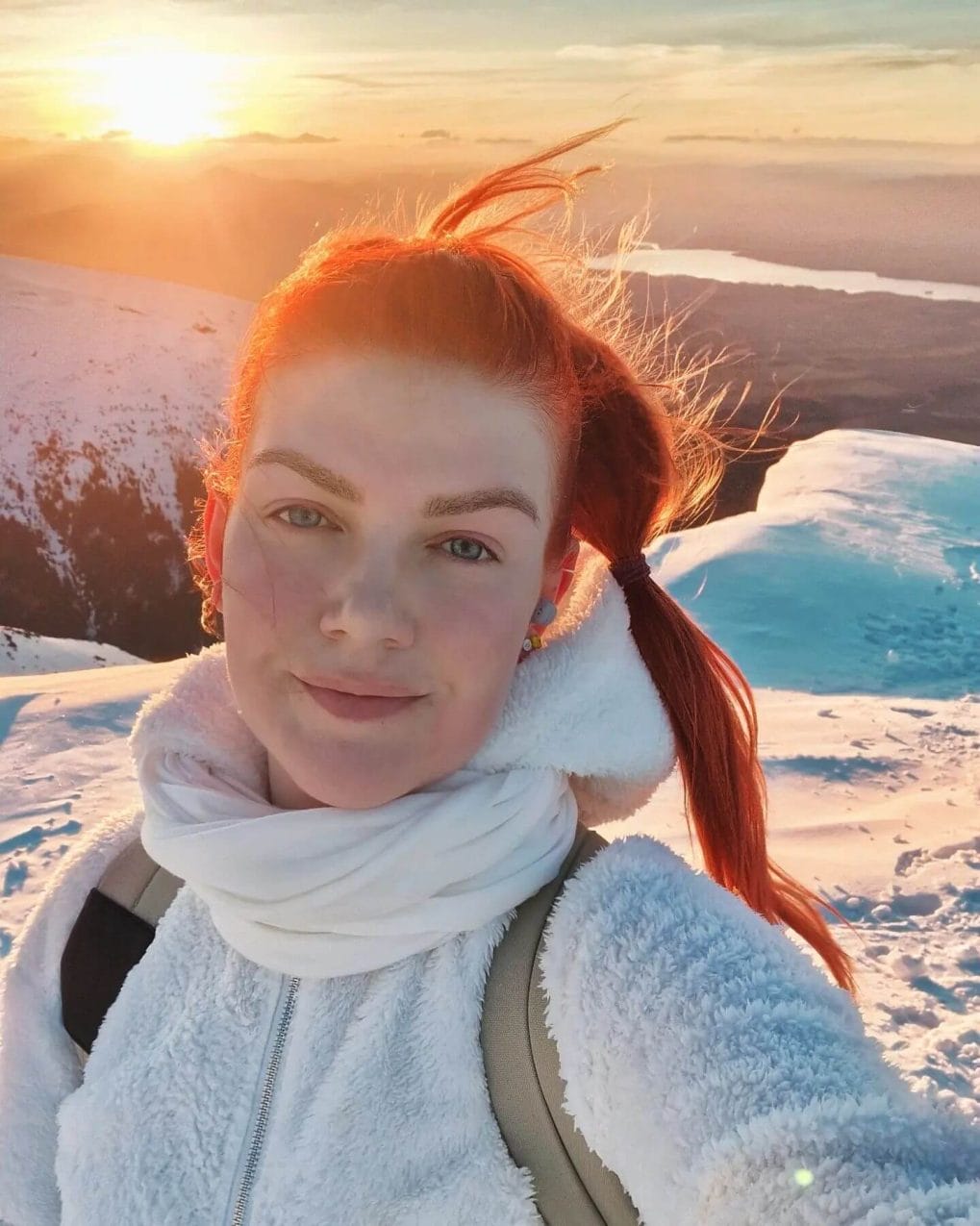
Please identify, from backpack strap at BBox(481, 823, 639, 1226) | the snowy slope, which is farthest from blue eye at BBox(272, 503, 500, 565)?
the snowy slope

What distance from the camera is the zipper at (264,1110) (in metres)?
0.92

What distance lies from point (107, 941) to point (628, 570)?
2.52 feet

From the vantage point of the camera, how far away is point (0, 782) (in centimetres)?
257

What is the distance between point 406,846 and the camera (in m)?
0.88

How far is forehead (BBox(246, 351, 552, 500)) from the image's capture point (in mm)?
898

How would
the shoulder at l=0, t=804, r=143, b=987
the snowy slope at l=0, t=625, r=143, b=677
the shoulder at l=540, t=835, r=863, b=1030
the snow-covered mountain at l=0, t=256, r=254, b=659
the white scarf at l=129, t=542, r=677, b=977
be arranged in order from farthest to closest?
the snow-covered mountain at l=0, t=256, r=254, b=659, the snowy slope at l=0, t=625, r=143, b=677, the shoulder at l=0, t=804, r=143, b=987, the white scarf at l=129, t=542, r=677, b=977, the shoulder at l=540, t=835, r=863, b=1030

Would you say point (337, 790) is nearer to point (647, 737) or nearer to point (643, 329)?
point (647, 737)

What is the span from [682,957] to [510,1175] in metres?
0.25

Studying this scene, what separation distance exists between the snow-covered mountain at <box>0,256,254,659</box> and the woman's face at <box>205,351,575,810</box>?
8638 mm

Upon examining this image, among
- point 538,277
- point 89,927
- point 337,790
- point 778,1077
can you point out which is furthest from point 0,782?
point 778,1077

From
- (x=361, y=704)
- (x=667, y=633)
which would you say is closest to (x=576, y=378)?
(x=667, y=633)

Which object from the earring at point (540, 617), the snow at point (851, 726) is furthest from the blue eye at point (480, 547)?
the snow at point (851, 726)

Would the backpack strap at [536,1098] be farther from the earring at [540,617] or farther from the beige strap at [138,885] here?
the beige strap at [138,885]

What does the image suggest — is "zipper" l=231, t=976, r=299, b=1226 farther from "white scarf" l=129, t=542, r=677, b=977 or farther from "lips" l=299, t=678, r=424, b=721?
"lips" l=299, t=678, r=424, b=721
